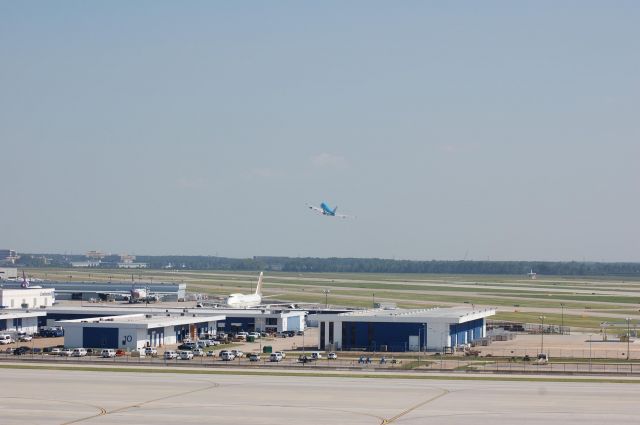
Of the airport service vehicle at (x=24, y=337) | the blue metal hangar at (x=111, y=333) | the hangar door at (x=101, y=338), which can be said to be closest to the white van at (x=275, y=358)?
the blue metal hangar at (x=111, y=333)

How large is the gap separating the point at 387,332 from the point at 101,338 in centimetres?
2726

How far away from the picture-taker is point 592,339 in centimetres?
12669

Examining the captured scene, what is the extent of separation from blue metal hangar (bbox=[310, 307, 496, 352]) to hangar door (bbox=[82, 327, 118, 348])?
64.7 ft

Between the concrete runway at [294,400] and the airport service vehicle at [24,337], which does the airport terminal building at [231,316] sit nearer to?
the airport service vehicle at [24,337]

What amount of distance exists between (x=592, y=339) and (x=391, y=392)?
198ft

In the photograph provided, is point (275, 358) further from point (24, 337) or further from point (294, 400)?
point (24, 337)

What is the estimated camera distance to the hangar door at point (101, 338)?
111m

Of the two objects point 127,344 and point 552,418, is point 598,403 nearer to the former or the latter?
point 552,418

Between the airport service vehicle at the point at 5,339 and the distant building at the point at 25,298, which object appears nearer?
the airport service vehicle at the point at 5,339

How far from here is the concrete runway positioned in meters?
60.3

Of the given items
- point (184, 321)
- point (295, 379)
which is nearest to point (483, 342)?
point (184, 321)

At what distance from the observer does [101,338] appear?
365 feet

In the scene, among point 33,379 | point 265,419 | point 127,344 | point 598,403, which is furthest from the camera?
point 127,344

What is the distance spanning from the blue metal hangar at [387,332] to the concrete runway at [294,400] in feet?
105
